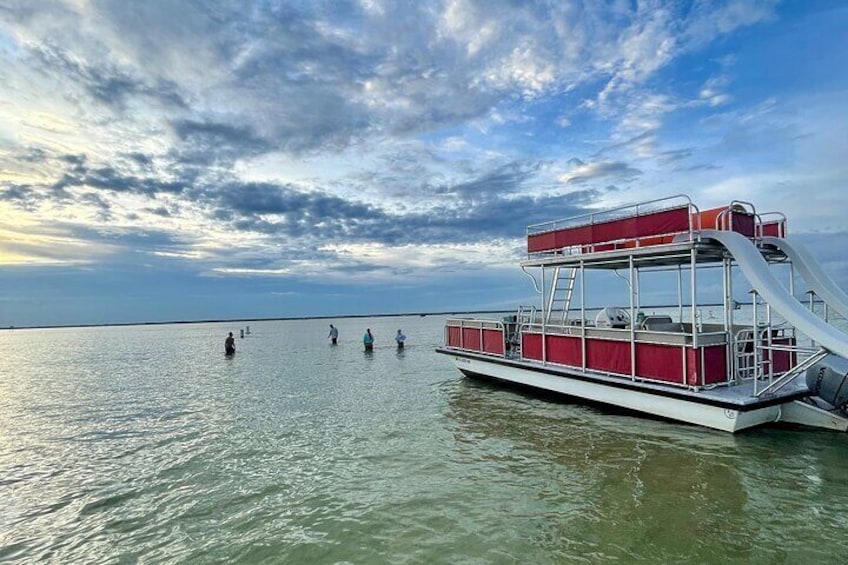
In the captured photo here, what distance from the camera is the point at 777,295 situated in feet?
31.7

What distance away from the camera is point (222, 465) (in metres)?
10.2

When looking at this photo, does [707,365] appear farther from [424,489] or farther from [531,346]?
[424,489]

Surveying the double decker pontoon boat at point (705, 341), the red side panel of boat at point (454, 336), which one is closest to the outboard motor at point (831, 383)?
the double decker pontoon boat at point (705, 341)

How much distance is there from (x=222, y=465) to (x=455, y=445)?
524 cm

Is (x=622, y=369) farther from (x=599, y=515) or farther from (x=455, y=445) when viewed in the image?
(x=599, y=515)

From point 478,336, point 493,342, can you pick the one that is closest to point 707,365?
point 493,342

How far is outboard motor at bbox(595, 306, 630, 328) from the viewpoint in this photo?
1476 cm

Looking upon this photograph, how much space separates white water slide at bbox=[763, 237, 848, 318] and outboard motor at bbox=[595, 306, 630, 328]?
455 cm

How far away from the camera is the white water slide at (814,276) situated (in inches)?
431

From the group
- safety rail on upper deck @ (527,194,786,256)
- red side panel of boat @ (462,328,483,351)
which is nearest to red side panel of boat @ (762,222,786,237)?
safety rail on upper deck @ (527,194,786,256)

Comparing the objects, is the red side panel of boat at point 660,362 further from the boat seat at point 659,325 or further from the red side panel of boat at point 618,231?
the red side panel of boat at point 618,231

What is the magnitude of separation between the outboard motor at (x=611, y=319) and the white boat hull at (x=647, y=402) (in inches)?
99.0

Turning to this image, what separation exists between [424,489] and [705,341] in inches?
295

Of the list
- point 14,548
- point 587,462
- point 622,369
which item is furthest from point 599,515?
point 14,548
